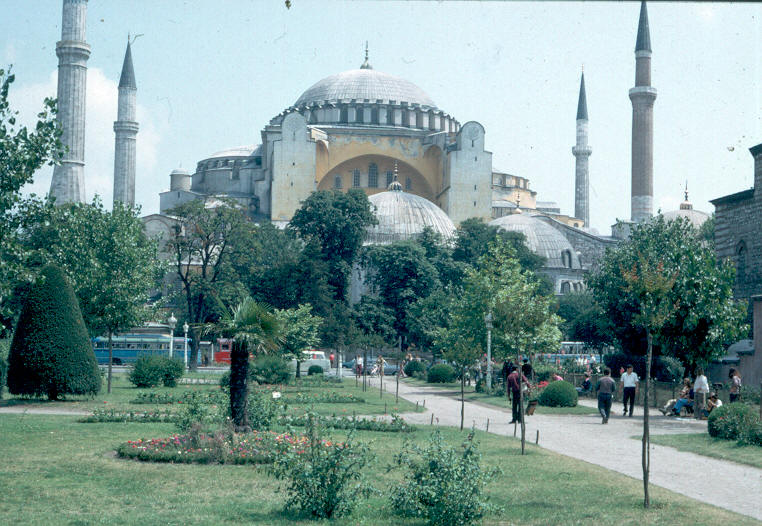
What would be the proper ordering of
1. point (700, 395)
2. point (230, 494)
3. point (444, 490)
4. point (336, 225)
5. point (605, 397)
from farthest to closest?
1. point (336, 225)
2. point (700, 395)
3. point (605, 397)
4. point (230, 494)
5. point (444, 490)

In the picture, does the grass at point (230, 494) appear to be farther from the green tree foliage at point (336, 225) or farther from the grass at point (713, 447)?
the green tree foliage at point (336, 225)

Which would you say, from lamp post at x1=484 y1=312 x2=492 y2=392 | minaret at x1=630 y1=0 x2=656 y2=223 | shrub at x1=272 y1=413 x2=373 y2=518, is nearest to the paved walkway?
shrub at x1=272 y1=413 x2=373 y2=518

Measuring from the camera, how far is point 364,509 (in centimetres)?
847

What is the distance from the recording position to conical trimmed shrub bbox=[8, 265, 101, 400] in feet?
63.9

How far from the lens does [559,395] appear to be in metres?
22.0

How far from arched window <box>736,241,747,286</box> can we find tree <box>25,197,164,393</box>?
2030 cm

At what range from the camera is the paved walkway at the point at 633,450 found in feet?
32.1

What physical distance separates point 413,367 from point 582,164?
43.9 m

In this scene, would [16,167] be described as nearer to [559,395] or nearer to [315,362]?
[559,395]

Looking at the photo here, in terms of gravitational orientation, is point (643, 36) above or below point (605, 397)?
above

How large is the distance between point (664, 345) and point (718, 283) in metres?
1.85

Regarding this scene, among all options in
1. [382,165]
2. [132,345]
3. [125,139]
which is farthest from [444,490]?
[382,165]

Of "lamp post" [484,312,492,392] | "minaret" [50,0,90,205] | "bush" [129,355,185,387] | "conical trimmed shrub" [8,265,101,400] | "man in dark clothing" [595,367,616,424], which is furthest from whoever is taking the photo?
"minaret" [50,0,90,205]

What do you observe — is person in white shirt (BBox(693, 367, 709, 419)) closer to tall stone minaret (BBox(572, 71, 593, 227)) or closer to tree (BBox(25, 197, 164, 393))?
tree (BBox(25, 197, 164, 393))
